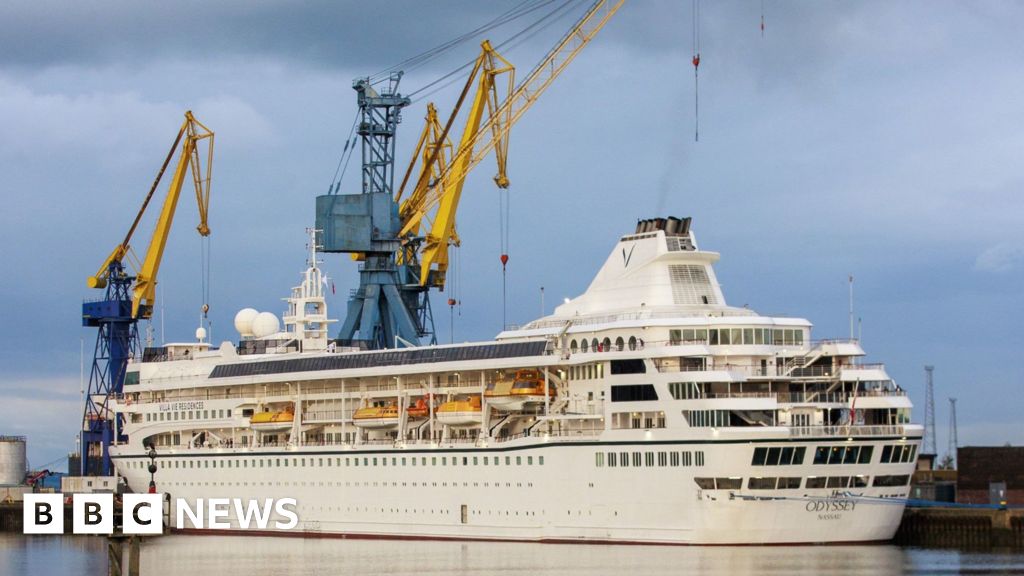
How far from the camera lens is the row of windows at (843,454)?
74625 millimetres

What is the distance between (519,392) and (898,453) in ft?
53.4

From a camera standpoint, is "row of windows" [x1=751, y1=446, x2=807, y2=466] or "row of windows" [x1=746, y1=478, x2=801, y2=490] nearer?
"row of windows" [x1=751, y1=446, x2=807, y2=466]

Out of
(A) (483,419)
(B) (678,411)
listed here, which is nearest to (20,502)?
(A) (483,419)

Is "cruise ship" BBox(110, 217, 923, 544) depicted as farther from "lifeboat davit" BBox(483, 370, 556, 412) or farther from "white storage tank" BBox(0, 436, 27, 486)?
"white storage tank" BBox(0, 436, 27, 486)

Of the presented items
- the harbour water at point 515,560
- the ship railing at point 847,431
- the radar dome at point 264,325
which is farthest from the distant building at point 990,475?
the radar dome at point 264,325

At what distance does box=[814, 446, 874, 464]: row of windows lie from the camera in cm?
7462

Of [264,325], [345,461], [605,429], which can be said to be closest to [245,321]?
[264,325]

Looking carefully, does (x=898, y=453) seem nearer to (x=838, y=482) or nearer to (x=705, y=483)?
(x=838, y=482)

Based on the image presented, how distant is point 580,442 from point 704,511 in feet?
21.1

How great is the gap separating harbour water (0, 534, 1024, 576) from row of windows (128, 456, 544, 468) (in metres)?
3.55

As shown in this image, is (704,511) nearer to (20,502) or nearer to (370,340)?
(370,340)

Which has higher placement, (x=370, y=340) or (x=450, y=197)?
(x=450, y=197)

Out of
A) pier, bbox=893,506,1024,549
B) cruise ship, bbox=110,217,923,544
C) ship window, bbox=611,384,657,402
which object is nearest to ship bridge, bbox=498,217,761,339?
cruise ship, bbox=110,217,923,544

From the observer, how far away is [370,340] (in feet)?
331
